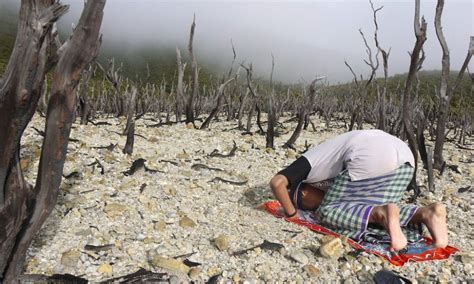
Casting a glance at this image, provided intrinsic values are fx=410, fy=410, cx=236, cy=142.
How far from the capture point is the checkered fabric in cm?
305

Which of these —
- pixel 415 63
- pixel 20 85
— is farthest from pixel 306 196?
pixel 20 85

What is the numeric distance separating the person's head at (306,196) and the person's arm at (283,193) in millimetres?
255

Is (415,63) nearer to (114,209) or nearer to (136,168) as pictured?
(136,168)

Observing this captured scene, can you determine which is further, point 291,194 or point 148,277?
point 291,194

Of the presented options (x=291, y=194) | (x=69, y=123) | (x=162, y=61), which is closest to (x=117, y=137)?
(x=291, y=194)

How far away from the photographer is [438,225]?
293cm

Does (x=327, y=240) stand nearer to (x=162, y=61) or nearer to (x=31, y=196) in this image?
(x=31, y=196)

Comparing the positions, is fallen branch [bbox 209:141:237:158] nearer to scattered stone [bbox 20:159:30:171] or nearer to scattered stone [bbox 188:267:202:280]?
scattered stone [bbox 20:159:30:171]

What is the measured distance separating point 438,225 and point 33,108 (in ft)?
8.85

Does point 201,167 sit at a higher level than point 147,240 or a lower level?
higher

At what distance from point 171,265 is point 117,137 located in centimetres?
339

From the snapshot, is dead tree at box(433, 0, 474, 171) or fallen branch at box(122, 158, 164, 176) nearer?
fallen branch at box(122, 158, 164, 176)

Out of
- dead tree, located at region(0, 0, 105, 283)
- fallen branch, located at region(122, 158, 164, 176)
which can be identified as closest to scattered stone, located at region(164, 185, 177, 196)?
fallen branch, located at region(122, 158, 164, 176)

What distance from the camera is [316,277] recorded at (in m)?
2.49
